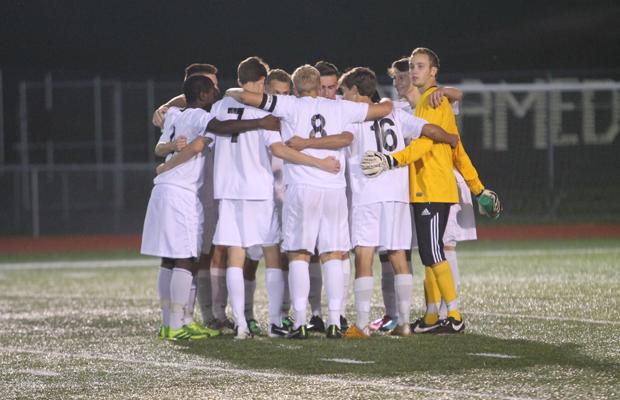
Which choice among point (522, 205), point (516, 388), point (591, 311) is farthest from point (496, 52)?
point (516, 388)

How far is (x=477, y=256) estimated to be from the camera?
16.2m

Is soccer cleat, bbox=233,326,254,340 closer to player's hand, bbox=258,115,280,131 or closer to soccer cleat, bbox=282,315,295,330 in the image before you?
soccer cleat, bbox=282,315,295,330

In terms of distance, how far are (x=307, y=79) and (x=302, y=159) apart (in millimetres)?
599

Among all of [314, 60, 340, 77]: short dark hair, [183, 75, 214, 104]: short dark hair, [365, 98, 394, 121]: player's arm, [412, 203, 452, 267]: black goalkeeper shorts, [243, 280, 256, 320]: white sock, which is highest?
[314, 60, 340, 77]: short dark hair

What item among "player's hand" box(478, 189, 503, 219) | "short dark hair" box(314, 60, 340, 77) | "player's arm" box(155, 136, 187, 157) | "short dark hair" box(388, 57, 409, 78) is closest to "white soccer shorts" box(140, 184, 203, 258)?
"player's arm" box(155, 136, 187, 157)

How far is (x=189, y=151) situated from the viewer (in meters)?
8.59

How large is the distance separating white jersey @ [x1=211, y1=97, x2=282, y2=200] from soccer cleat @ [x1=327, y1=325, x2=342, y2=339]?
1040 mm

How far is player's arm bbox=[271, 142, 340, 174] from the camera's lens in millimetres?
8234

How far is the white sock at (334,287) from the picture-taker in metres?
8.38

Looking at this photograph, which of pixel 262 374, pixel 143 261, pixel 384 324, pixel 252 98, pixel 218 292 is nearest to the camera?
pixel 262 374

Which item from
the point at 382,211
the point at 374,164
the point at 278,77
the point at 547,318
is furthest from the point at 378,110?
the point at 547,318

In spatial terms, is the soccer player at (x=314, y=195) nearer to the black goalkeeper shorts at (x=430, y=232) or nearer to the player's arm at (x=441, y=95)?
the player's arm at (x=441, y=95)

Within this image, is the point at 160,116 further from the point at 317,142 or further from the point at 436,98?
the point at 436,98

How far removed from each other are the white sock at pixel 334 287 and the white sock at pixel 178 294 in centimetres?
103
